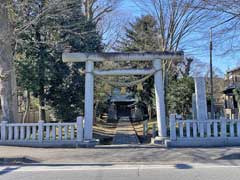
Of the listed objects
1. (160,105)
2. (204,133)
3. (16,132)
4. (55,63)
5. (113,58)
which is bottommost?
(204,133)

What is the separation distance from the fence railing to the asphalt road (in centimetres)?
390

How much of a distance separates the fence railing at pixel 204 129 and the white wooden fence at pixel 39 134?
11.6ft

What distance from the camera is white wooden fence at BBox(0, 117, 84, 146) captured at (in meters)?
13.8

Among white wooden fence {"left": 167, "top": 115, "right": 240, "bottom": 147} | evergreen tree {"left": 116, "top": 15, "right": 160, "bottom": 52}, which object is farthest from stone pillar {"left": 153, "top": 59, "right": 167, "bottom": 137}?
evergreen tree {"left": 116, "top": 15, "right": 160, "bottom": 52}

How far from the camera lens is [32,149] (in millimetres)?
12938

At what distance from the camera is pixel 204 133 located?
13805 millimetres

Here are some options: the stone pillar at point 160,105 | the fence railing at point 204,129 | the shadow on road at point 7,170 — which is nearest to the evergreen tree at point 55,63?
the stone pillar at point 160,105

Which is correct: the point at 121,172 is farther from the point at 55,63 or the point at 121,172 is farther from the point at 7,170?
the point at 55,63

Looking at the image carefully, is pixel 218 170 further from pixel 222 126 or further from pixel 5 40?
pixel 5 40

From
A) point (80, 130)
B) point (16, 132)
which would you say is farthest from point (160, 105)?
point (16, 132)

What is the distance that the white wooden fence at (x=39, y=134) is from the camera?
45.4 ft

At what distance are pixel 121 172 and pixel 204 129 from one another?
5866 millimetres

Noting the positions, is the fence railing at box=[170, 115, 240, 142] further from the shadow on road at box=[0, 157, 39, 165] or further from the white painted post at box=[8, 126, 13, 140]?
the white painted post at box=[8, 126, 13, 140]

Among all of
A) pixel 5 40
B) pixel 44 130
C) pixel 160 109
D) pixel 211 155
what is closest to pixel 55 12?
pixel 5 40
